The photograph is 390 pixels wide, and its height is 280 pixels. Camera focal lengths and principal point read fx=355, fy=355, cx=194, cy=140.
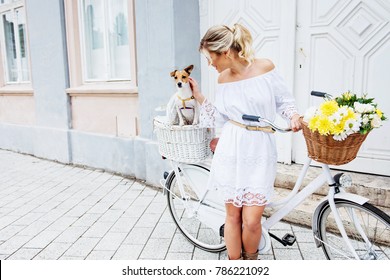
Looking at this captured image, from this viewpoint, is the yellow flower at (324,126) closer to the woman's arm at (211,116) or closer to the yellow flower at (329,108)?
the yellow flower at (329,108)

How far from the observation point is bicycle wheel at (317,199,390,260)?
Result: 2.06m

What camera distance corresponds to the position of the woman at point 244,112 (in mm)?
2127

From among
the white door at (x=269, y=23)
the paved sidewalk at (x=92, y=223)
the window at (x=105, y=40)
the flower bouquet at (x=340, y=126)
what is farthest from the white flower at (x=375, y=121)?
the window at (x=105, y=40)

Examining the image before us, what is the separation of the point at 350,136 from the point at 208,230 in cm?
189

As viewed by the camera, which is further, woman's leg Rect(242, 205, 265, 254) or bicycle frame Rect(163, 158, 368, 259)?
woman's leg Rect(242, 205, 265, 254)

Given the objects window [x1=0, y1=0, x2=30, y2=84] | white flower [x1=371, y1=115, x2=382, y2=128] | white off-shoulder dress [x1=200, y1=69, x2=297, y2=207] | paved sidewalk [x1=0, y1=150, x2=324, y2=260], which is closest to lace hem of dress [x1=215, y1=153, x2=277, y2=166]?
white off-shoulder dress [x1=200, y1=69, x2=297, y2=207]

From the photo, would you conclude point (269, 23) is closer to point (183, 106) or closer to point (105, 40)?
point (183, 106)

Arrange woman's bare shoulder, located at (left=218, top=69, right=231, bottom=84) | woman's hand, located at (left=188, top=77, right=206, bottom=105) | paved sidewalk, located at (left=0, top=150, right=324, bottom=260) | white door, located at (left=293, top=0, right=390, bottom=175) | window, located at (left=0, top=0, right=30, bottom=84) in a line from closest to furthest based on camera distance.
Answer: woman's bare shoulder, located at (left=218, top=69, right=231, bottom=84) < woman's hand, located at (left=188, top=77, right=206, bottom=105) < paved sidewalk, located at (left=0, top=150, right=324, bottom=260) < white door, located at (left=293, top=0, right=390, bottom=175) < window, located at (left=0, top=0, right=30, bottom=84)

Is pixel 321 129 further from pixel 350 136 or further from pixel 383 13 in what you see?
pixel 383 13

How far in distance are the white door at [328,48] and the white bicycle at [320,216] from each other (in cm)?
150

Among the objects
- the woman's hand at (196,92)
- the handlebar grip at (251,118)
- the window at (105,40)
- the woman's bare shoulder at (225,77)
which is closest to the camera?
the handlebar grip at (251,118)

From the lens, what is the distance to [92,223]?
3.77 metres

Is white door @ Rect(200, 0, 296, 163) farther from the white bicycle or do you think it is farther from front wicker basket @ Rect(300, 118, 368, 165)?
front wicker basket @ Rect(300, 118, 368, 165)

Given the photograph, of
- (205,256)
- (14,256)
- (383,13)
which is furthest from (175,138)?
(383,13)
